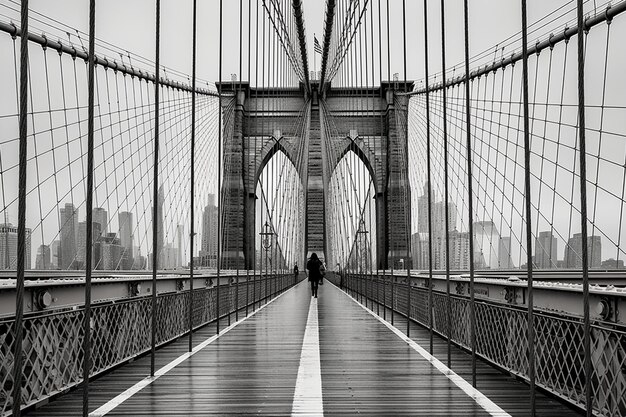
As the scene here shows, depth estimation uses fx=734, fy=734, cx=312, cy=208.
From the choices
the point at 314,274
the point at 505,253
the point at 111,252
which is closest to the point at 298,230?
the point at 314,274

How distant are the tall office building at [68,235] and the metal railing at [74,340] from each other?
5693 millimetres

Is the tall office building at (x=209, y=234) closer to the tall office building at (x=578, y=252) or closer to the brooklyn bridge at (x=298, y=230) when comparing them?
the brooklyn bridge at (x=298, y=230)

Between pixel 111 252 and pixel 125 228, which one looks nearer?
pixel 111 252

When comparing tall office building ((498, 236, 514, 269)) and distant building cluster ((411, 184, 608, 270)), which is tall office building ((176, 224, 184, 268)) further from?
tall office building ((498, 236, 514, 269))

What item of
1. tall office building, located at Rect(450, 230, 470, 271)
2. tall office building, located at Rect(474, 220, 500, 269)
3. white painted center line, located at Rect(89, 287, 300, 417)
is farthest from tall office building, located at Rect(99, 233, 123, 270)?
tall office building, located at Rect(450, 230, 470, 271)

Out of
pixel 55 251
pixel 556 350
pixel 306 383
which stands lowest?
pixel 306 383

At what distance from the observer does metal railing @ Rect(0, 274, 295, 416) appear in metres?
3.92

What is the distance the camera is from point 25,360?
3947 mm

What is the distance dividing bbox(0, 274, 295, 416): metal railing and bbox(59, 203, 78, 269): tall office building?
5.69 meters

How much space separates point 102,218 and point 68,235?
5.35 ft

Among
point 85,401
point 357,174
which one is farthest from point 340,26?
point 85,401

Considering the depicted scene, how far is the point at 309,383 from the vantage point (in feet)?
15.1

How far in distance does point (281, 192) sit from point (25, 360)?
1886 centimetres

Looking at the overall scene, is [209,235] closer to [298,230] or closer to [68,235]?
[298,230]
